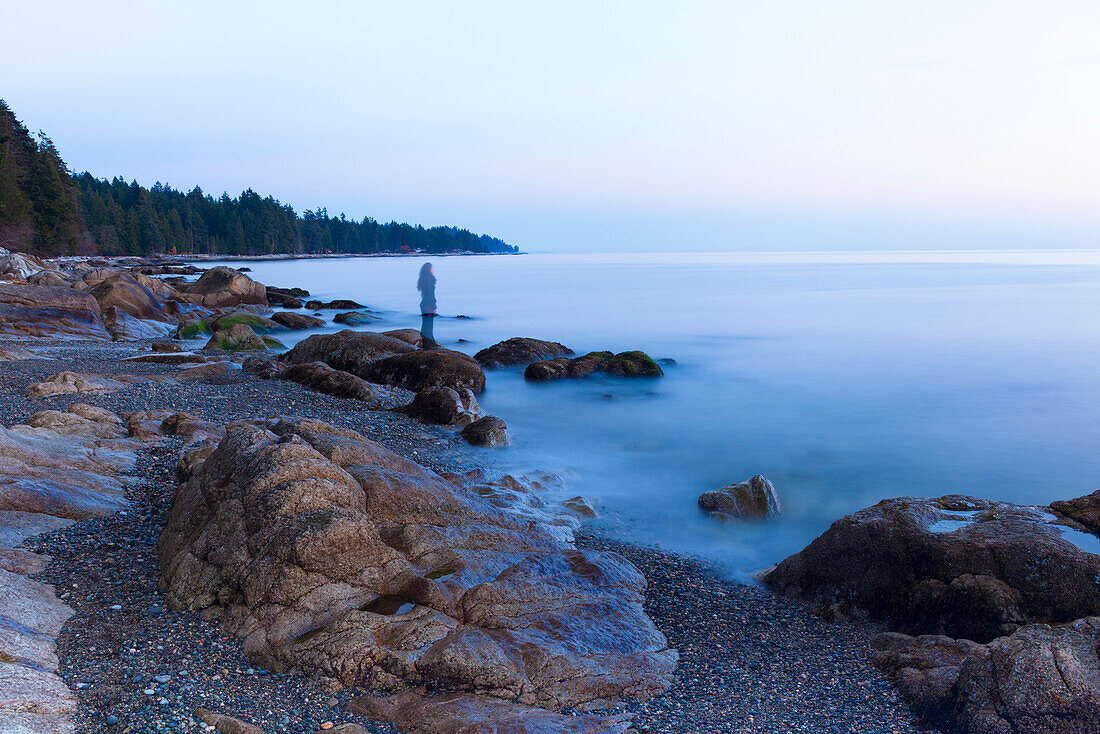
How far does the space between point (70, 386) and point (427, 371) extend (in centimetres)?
703

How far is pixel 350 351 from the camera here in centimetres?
1770

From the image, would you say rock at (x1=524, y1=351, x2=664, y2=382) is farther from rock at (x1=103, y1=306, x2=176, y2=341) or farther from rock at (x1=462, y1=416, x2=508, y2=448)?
rock at (x1=103, y1=306, x2=176, y2=341)

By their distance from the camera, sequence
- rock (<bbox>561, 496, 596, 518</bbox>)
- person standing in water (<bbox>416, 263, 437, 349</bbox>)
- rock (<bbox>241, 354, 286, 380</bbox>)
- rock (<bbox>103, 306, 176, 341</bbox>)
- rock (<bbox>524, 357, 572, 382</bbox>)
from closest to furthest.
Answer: rock (<bbox>561, 496, 596, 518</bbox>) < rock (<bbox>241, 354, 286, 380</bbox>) < rock (<bbox>524, 357, 572, 382</bbox>) < person standing in water (<bbox>416, 263, 437, 349</bbox>) < rock (<bbox>103, 306, 176, 341</bbox>)

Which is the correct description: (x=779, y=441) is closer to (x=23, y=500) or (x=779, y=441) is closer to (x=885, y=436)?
(x=885, y=436)

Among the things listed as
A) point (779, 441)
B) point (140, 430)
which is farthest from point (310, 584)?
point (779, 441)

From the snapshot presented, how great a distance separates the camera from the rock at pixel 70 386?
36.7 feet

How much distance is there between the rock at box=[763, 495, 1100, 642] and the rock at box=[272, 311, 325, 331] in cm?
2598

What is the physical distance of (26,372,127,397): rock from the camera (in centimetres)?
1119

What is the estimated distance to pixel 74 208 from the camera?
73.1 meters

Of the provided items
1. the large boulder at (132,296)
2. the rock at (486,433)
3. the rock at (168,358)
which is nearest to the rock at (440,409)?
the rock at (486,433)

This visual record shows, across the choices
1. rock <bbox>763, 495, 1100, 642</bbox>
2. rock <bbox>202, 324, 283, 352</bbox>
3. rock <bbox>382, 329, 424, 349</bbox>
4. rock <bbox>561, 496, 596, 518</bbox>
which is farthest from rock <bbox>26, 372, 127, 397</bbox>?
rock <bbox>763, 495, 1100, 642</bbox>

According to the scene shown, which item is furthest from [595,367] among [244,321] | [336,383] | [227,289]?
[227,289]

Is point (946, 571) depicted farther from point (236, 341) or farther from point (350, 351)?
point (236, 341)

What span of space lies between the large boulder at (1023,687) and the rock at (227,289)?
111 feet
